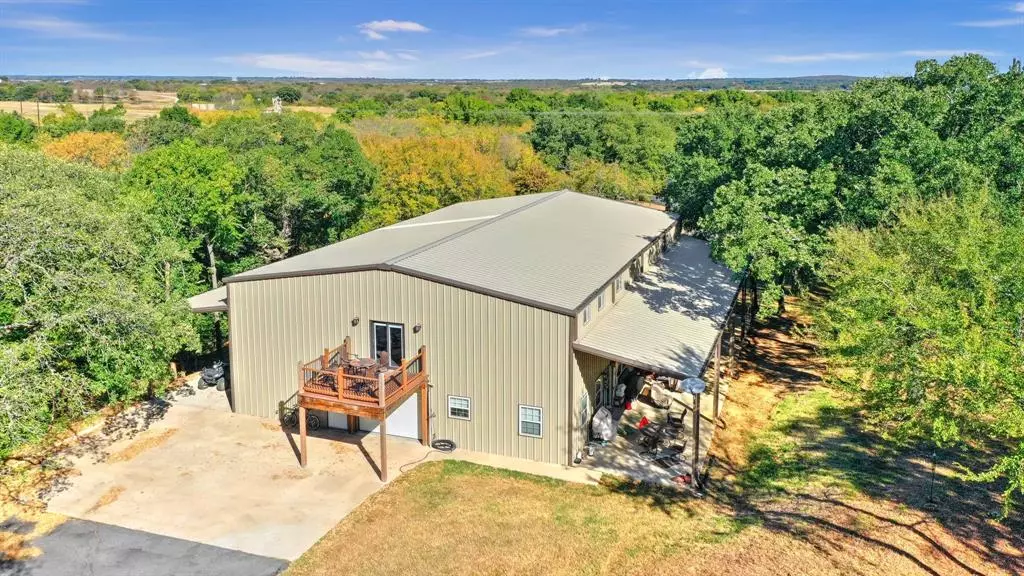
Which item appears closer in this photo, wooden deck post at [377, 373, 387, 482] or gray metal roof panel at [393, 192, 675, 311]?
wooden deck post at [377, 373, 387, 482]

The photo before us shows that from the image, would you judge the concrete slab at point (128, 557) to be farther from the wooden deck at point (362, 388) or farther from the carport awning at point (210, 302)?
the carport awning at point (210, 302)

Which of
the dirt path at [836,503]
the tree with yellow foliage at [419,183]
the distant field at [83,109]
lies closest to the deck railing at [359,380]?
the dirt path at [836,503]

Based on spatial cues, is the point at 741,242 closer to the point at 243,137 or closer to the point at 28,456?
the point at 28,456

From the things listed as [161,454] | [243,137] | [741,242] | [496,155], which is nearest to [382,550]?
[161,454]

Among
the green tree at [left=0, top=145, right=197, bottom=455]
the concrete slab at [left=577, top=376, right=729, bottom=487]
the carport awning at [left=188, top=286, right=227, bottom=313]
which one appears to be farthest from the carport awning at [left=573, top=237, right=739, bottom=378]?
the carport awning at [left=188, top=286, right=227, bottom=313]

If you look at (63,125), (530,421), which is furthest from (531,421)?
(63,125)

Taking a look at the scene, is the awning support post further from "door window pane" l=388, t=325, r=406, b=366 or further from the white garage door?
"door window pane" l=388, t=325, r=406, b=366
